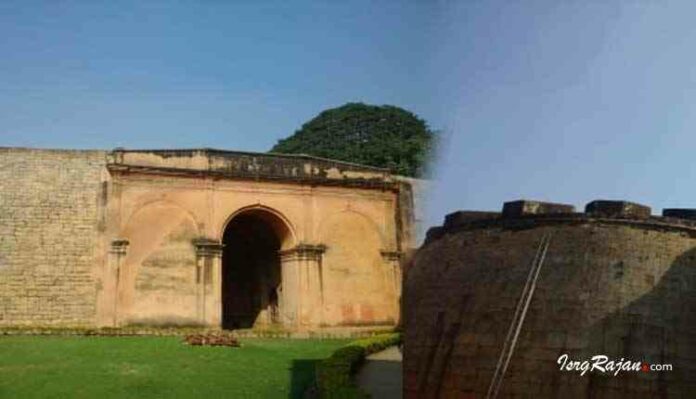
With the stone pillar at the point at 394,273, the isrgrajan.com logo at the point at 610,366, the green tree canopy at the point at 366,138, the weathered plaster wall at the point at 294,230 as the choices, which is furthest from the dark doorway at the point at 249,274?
the isrgrajan.com logo at the point at 610,366

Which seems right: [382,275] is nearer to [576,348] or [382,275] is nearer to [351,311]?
[351,311]

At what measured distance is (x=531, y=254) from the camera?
6.18m

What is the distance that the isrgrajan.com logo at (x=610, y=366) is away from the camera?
5488 millimetres

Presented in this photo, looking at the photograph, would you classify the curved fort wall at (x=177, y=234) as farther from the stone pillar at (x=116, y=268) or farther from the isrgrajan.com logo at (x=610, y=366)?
the isrgrajan.com logo at (x=610, y=366)

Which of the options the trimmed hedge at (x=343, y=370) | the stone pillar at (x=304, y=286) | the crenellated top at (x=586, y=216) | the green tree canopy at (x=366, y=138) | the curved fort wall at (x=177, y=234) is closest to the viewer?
the crenellated top at (x=586, y=216)

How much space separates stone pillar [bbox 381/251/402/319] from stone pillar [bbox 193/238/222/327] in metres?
5.19

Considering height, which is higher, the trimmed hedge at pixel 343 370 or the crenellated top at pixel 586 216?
the crenellated top at pixel 586 216

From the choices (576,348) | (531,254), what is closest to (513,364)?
(576,348)

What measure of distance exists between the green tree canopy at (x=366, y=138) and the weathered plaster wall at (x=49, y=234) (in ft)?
67.7

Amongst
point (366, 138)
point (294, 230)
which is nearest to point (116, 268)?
point (294, 230)

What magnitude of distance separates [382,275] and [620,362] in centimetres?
1776

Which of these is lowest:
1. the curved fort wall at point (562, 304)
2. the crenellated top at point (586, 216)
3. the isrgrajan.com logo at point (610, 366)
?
the isrgrajan.com logo at point (610, 366)

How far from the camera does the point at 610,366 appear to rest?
18.1 ft

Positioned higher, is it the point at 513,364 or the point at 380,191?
the point at 380,191
